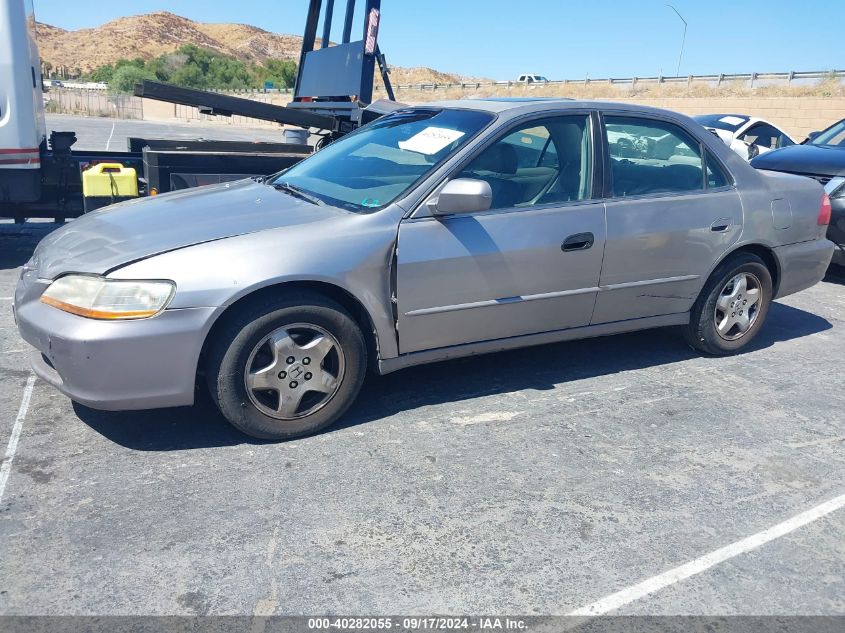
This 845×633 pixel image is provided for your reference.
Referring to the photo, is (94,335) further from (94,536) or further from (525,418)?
(525,418)

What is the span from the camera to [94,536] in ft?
9.25

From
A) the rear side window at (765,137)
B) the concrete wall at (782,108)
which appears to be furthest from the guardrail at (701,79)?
the rear side window at (765,137)

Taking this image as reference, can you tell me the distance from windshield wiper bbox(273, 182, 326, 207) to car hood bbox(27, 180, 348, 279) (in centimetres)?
5

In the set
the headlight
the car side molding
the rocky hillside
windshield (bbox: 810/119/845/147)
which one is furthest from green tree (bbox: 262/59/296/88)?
the headlight

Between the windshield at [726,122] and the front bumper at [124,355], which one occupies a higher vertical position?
the windshield at [726,122]

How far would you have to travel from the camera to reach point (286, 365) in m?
3.55

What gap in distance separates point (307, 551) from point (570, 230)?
2.30m

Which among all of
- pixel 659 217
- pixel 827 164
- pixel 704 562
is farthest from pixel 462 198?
pixel 827 164

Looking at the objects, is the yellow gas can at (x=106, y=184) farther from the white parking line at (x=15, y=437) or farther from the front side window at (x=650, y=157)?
the front side window at (x=650, y=157)

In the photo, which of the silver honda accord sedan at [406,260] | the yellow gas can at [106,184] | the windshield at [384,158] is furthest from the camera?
the yellow gas can at [106,184]

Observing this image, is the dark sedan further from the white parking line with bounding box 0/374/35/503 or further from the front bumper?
the white parking line with bounding box 0/374/35/503

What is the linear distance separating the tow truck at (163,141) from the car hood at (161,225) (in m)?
2.96

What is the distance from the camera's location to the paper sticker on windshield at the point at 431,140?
4.11 metres

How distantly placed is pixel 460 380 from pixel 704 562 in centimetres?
195
